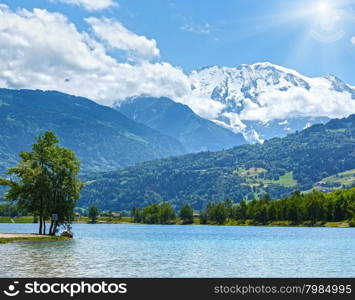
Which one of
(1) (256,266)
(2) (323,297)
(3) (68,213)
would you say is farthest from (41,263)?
(3) (68,213)

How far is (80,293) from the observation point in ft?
130

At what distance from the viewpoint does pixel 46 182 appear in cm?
11238

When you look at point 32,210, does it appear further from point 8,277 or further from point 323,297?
point 323,297

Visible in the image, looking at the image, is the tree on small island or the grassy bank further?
the tree on small island

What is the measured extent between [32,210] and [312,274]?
7056cm

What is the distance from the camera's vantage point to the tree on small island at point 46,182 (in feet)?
368

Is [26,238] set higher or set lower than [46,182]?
lower

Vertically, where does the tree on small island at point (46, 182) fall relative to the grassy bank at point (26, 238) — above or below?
above

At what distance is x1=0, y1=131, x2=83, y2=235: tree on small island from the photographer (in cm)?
11225

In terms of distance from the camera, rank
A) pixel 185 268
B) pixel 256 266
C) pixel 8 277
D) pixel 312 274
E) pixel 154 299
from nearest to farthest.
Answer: pixel 154 299
pixel 8 277
pixel 312 274
pixel 185 268
pixel 256 266

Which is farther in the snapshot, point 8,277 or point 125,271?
point 125,271

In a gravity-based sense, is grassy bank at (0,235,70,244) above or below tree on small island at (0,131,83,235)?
below

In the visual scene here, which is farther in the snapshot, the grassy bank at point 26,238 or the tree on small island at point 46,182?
the tree on small island at point 46,182

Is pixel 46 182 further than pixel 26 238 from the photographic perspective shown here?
Yes
